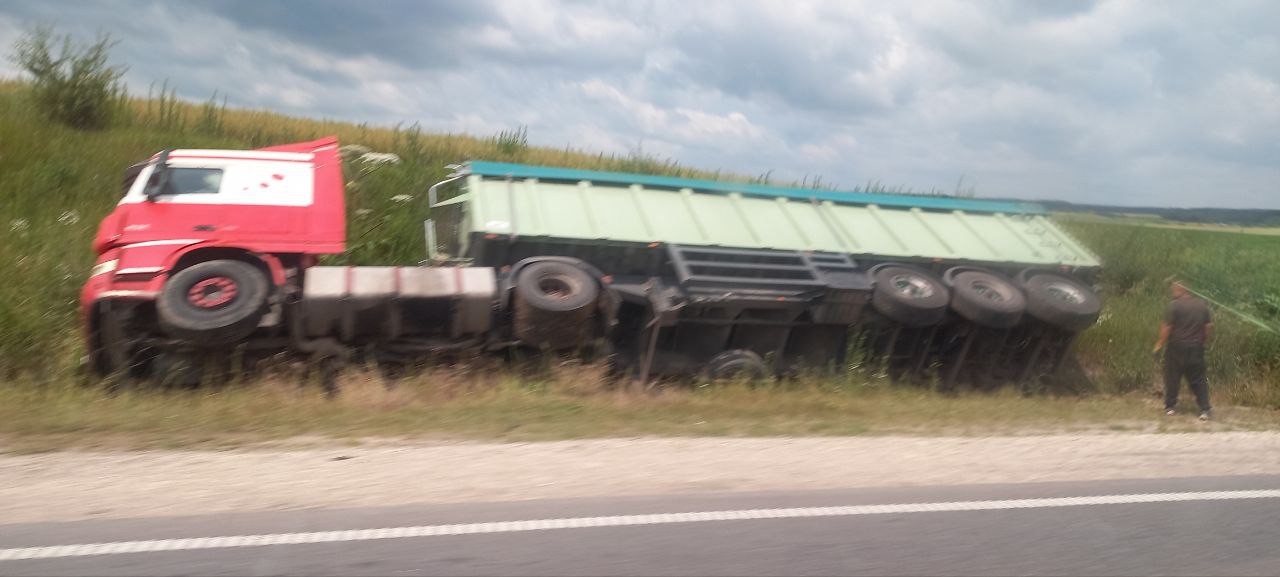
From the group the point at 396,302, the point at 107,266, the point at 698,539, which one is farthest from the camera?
the point at 396,302

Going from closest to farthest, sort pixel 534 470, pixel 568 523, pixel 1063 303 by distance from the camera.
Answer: pixel 568 523, pixel 534 470, pixel 1063 303

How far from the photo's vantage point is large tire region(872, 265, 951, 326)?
11.7 meters

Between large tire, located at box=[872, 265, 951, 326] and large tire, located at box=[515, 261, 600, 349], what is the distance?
3.60 metres

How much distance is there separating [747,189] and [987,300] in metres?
3.67

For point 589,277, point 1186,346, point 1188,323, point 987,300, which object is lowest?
point 1186,346

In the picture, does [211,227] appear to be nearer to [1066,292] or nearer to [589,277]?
[589,277]

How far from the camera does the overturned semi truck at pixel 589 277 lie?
33.0 ft

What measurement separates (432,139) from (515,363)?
1277 cm

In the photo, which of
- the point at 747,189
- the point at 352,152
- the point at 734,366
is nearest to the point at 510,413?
the point at 734,366

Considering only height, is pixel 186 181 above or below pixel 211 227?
above

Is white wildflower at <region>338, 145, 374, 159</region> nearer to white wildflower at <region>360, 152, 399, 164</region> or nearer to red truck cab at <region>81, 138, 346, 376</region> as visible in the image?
white wildflower at <region>360, 152, 399, 164</region>

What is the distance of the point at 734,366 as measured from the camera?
11.4 meters

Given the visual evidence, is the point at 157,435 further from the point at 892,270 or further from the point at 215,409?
the point at 892,270

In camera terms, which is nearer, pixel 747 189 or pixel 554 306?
pixel 554 306
